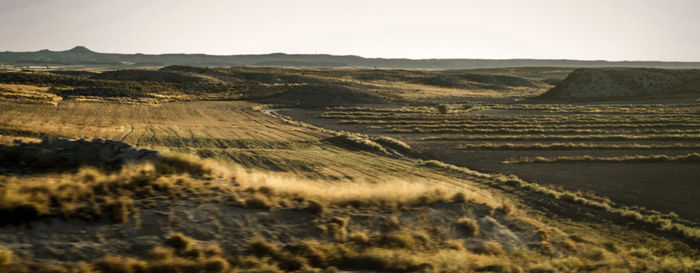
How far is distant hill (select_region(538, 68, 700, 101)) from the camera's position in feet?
285

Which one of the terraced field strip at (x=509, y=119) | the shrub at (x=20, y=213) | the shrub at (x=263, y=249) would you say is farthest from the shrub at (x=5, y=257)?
the terraced field strip at (x=509, y=119)

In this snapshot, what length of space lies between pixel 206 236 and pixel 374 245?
325 cm

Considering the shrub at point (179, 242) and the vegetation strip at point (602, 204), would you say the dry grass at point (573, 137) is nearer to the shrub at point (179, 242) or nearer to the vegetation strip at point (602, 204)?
the vegetation strip at point (602, 204)

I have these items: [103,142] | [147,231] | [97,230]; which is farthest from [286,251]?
[103,142]

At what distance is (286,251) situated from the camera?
816cm

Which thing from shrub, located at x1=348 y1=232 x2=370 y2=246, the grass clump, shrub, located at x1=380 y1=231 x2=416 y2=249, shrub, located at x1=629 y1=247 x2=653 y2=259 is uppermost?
shrub, located at x1=348 y1=232 x2=370 y2=246

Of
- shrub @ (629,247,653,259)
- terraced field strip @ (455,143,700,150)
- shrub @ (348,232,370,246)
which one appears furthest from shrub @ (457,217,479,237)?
terraced field strip @ (455,143,700,150)

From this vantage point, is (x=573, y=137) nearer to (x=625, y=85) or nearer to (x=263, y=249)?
(x=263, y=249)

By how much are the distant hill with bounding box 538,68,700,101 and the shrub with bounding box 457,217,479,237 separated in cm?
8557

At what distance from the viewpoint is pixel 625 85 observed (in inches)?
3536

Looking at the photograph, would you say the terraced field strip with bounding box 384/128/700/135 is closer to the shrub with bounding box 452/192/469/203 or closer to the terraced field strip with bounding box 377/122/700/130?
the terraced field strip with bounding box 377/122/700/130

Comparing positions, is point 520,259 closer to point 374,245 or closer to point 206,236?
point 374,245

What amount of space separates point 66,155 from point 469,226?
1065cm

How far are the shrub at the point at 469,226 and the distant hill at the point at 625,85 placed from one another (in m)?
85.6
